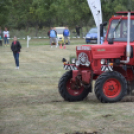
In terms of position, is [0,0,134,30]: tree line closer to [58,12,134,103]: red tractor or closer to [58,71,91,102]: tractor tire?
[58,12,134,103]: red tractor

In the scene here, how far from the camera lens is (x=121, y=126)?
25.4 feet

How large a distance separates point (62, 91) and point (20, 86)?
3756 millimetres

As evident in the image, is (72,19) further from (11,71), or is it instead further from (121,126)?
(121,126)

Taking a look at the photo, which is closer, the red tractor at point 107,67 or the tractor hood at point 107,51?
the red tractor at point 107,67

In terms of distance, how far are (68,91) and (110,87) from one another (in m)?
1.26

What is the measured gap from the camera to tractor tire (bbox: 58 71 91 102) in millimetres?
11062

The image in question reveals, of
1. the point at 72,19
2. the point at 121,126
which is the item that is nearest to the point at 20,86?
the point at 121,126

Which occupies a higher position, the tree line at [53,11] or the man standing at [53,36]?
→ the tree line at [53,11]

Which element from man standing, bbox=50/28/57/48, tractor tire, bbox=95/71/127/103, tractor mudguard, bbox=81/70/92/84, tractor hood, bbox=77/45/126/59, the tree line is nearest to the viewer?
tractor tire, bbox=95/71/127/103

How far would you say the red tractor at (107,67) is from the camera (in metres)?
10.4

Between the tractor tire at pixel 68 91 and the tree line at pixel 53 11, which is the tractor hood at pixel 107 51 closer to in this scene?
the tractor tire at pixel 68 91

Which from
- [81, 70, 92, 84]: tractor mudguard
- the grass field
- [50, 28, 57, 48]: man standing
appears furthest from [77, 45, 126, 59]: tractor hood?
[50, 28, 57, 48]: man standing

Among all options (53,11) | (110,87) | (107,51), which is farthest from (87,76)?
(53,11)

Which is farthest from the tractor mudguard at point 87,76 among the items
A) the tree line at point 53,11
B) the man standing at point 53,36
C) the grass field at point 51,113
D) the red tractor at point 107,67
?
the tree line at point 53,11
